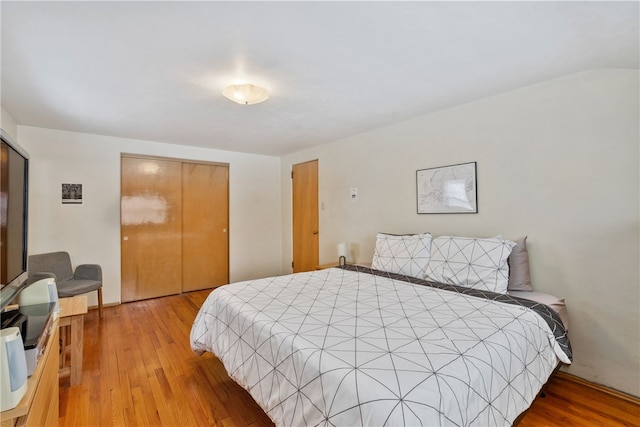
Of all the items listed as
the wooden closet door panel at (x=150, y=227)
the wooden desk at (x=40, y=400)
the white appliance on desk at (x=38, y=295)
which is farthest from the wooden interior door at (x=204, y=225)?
the wooden desk at (x=40, y=400)

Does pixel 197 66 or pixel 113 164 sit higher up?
pixel 197 66

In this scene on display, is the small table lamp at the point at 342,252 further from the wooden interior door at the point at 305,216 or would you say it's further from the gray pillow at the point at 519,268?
the gray pillow at the point at 519,268

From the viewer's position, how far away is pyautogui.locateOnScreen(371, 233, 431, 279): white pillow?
2697mm

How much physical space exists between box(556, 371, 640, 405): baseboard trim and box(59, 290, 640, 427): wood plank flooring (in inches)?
0.9

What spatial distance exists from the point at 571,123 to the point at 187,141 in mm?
4217

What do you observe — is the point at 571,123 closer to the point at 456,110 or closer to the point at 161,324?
the point at 456,110

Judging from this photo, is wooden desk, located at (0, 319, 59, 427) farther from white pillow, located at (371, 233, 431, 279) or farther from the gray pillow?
the gray pillow

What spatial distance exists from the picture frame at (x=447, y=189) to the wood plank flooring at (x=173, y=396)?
5.00ft

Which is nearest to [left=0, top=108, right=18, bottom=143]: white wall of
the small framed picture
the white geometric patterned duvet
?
the small framed picture

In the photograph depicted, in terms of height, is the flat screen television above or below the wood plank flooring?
above

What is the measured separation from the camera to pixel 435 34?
166cm

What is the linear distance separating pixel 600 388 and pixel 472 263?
1.14 m

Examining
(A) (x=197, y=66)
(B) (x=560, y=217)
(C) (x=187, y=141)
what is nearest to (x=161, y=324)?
(C) (x=187, y=141)

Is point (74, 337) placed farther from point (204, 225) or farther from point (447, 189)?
point (447, 189)
